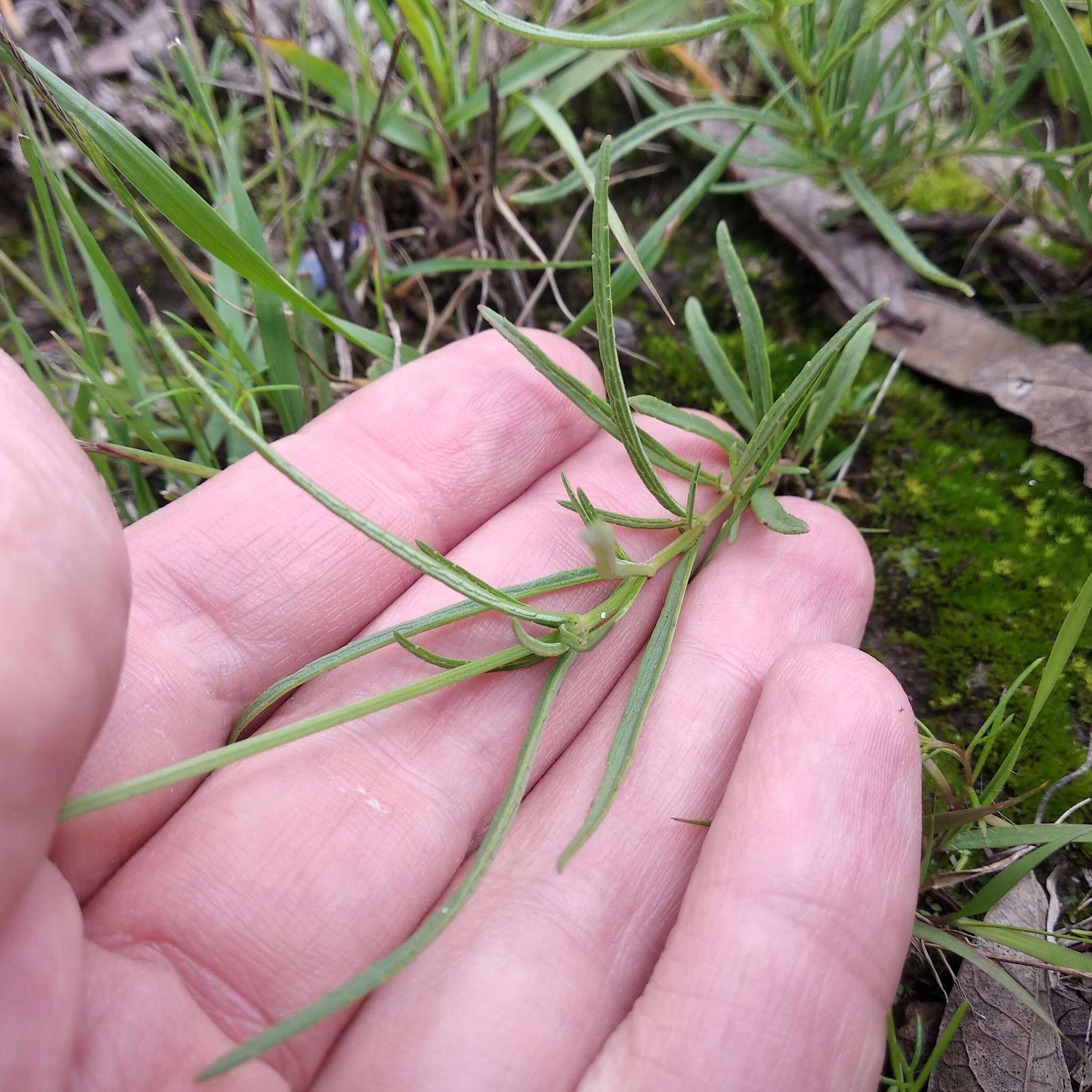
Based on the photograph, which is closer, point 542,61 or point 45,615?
point 45,615

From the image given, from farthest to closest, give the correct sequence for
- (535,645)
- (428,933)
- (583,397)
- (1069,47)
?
(583,397) < (1069,47) < (535,645) < (428,933)

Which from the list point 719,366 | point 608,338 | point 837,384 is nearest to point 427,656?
point 608,338

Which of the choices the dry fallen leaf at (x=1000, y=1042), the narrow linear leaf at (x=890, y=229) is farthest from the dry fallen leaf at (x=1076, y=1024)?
the narrow linear leaf at (x=890, y=229)

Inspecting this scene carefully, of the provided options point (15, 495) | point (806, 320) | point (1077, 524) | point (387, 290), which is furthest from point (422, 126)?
point (1077, 524)

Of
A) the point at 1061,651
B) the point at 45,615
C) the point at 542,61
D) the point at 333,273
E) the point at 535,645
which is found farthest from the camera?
the point at 542,61

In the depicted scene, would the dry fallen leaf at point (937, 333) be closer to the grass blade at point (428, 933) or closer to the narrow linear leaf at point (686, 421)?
the narrow linear leaf at point (686, 421)

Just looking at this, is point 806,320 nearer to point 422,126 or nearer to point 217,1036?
point 422,126

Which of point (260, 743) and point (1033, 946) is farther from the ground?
point (260, 743)

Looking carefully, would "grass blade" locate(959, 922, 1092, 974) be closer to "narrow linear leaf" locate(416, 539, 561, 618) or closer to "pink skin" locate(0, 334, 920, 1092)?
"pink skin" locate(0, 334, 920, 1092)

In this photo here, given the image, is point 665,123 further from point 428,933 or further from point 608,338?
point 428,933
